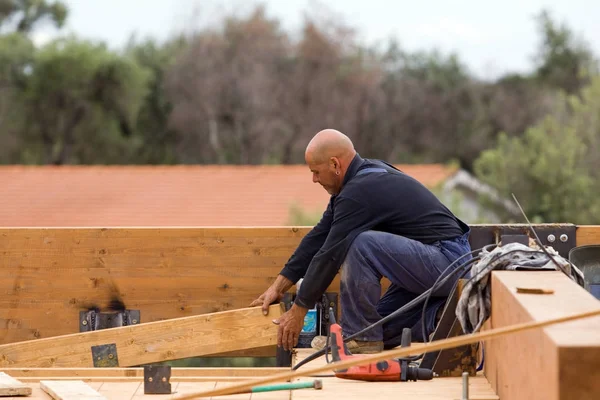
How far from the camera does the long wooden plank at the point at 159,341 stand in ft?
16.6

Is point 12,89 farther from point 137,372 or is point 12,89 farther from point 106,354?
point 137,372

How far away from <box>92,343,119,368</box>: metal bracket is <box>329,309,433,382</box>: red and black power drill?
1490mm

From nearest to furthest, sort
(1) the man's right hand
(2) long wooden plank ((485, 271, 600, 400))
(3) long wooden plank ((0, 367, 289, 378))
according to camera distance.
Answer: (2) long wooden plank ((485, 271, 600, 400)) → (3) long wooden plank ((0, 367, 289, 378)) → (1) the man's right hand

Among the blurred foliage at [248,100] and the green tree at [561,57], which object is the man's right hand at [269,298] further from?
the green tree at [561,57]

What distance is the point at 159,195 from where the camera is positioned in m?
17.4

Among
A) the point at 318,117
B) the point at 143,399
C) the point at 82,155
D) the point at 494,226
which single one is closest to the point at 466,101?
the point at 318,117

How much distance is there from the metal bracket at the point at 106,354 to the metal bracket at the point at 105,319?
44 centimetres

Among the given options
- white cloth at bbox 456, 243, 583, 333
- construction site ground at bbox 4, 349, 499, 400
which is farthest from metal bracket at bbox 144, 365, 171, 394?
white cloth at bbox 456, 243, 583, 333

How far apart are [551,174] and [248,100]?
694 inches

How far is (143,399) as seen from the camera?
152 inches

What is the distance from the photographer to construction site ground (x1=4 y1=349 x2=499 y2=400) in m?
3.84

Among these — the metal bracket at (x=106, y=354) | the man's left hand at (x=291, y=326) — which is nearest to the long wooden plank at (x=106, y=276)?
the metal bracket at (x=106, y=354)

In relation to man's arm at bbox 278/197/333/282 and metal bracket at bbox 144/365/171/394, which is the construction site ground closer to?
metal bracket at bbox 144/365/171/394

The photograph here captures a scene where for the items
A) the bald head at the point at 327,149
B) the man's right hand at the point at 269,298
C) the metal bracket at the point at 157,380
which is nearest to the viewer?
the metal bracket at the point at 157,380
